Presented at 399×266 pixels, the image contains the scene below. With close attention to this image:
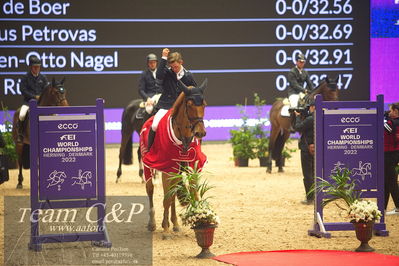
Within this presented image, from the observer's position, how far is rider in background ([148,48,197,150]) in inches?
402

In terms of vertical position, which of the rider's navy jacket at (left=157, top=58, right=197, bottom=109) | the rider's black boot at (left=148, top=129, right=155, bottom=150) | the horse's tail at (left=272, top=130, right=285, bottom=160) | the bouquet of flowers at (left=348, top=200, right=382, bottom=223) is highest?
the rider's navy jacket at (left=157, top=58, right=197, bottom=109)

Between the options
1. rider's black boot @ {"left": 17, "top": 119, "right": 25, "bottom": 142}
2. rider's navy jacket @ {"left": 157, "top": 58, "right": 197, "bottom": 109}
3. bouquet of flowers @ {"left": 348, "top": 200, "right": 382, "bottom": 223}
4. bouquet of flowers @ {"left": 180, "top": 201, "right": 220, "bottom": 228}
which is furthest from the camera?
rider's black boot @ {"left": 17, "top": 119, "right": 25, "bottom": 142}

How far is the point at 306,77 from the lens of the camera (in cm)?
1664

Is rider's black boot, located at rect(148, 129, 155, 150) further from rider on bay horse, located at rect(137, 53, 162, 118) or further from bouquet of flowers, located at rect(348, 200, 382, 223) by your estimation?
rider on bay horse, located at rect(137, 53, 162, 118)

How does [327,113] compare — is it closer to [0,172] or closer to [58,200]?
[58,200]

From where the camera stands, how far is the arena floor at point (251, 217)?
8.90 meters

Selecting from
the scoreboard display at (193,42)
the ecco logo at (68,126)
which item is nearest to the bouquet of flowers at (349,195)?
the ecco logo at (68,126)

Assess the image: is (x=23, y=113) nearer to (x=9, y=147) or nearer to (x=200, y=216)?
(x=9, y=147)

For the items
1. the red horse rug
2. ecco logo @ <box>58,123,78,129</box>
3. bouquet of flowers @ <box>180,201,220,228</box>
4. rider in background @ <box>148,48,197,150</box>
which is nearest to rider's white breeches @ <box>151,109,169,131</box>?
rider in background @ <box>148,48,197,150</box>

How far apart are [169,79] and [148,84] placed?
17.5 ft

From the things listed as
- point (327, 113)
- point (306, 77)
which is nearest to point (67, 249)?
point (327, 113)

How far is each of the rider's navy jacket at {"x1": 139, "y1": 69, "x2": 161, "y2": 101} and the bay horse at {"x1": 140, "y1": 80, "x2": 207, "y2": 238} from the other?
223 inches

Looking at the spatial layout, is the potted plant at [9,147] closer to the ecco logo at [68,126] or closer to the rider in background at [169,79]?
the rider in background at [169,79]

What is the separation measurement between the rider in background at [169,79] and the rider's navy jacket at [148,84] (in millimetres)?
5049
